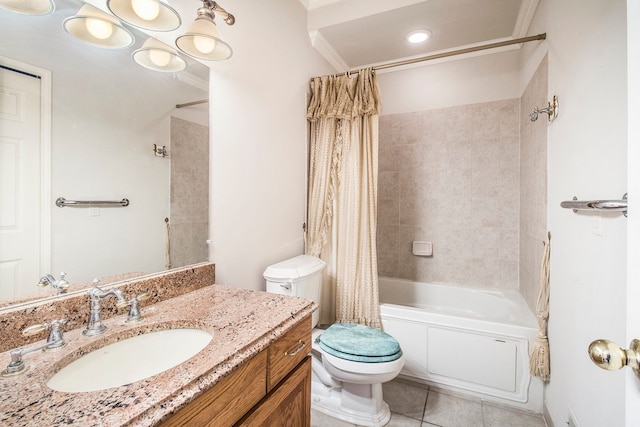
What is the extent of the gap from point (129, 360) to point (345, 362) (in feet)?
3.37

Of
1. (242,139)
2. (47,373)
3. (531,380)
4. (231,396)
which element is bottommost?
(531,380)

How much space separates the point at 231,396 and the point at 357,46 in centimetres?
256

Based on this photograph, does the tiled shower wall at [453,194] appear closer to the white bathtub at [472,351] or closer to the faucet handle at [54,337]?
the white bathtub at [472,351]

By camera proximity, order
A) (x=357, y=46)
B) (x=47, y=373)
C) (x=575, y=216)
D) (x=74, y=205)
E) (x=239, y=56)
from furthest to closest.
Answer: (x=357, y=46), (x=239, y=56), (x=575, y=216), (x=74, y=205), (x=47, y=373)

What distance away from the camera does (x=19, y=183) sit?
2.60 ft

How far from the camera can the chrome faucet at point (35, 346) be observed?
0.63 metres

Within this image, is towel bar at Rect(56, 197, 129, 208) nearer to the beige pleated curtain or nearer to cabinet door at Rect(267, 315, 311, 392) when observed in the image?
cabinet door at Rect(267, 315, 311, 392)

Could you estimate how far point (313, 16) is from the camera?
214cm

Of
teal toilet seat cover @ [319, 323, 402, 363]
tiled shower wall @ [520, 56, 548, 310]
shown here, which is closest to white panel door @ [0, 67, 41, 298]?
teal toilet seat cover @ [319, 323, 402, 363]

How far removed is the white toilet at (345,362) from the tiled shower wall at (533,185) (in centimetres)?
114

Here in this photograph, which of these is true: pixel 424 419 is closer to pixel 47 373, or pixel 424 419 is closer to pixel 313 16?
pixel 47 373

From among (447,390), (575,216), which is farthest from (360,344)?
(575,216)

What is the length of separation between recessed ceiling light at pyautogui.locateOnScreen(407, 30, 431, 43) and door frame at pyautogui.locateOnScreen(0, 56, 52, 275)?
2.27 m

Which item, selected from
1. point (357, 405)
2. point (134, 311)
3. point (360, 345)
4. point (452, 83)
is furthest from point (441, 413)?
point (452, 83)
